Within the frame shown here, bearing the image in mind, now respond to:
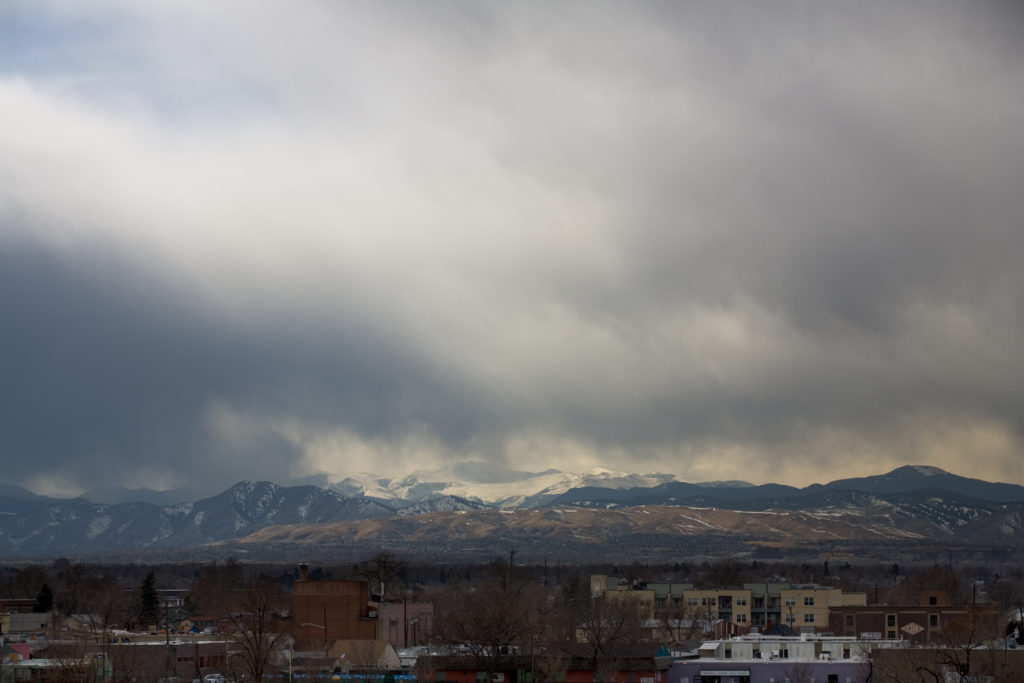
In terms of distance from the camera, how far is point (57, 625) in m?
174

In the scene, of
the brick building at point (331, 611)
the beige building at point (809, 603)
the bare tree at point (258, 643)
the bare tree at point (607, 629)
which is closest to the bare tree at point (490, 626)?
the bare tree at point (607, 629)

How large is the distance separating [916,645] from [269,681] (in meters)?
55.4

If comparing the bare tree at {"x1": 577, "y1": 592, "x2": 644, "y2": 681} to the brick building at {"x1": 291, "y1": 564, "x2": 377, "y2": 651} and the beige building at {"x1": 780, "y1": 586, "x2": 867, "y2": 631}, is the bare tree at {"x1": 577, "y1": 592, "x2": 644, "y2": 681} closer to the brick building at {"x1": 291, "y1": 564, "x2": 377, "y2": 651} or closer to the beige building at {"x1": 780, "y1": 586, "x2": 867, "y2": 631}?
the beige building at {"x1": 780, "y1": 586, "x2": 867, "y2": 631}

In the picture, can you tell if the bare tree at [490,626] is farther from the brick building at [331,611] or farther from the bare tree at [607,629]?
the brick building at [331,611]

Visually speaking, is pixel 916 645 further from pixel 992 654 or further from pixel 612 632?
pixel 612 632

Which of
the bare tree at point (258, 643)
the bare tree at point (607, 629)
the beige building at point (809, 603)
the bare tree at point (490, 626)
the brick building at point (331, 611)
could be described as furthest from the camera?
the beige building at point (809, 603)

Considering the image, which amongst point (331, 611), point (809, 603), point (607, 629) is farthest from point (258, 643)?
point (809, 603)

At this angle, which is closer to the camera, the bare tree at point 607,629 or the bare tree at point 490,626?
the bare tree at point 607,629

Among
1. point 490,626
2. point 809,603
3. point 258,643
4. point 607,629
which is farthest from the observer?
point 809,603

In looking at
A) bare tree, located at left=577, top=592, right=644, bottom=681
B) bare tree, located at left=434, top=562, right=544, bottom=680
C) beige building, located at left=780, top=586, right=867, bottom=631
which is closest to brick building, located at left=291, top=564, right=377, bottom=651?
bare tree, located at left=434, top=562, right=544, bottom=680

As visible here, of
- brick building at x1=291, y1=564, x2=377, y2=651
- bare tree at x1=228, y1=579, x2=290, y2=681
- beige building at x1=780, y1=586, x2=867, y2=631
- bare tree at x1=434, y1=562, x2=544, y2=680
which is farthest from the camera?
beige building at x1=780, y1=586, x2=867, y2=631

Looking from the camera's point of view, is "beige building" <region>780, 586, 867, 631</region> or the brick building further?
"beige building" <region>780, 586, 867, 631</region>

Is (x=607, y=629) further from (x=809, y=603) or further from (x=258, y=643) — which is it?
(x=809, y=603)

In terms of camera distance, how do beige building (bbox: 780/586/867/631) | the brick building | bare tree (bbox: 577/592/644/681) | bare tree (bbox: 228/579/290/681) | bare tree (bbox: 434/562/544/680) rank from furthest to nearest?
beige building (bbox: 780/586/867/631), the brick building, bare tree (bbox: 434/562/544/680), bare tree (bbox: 577/592/644/681), bare tree (bbox: 228/579/290/681)
